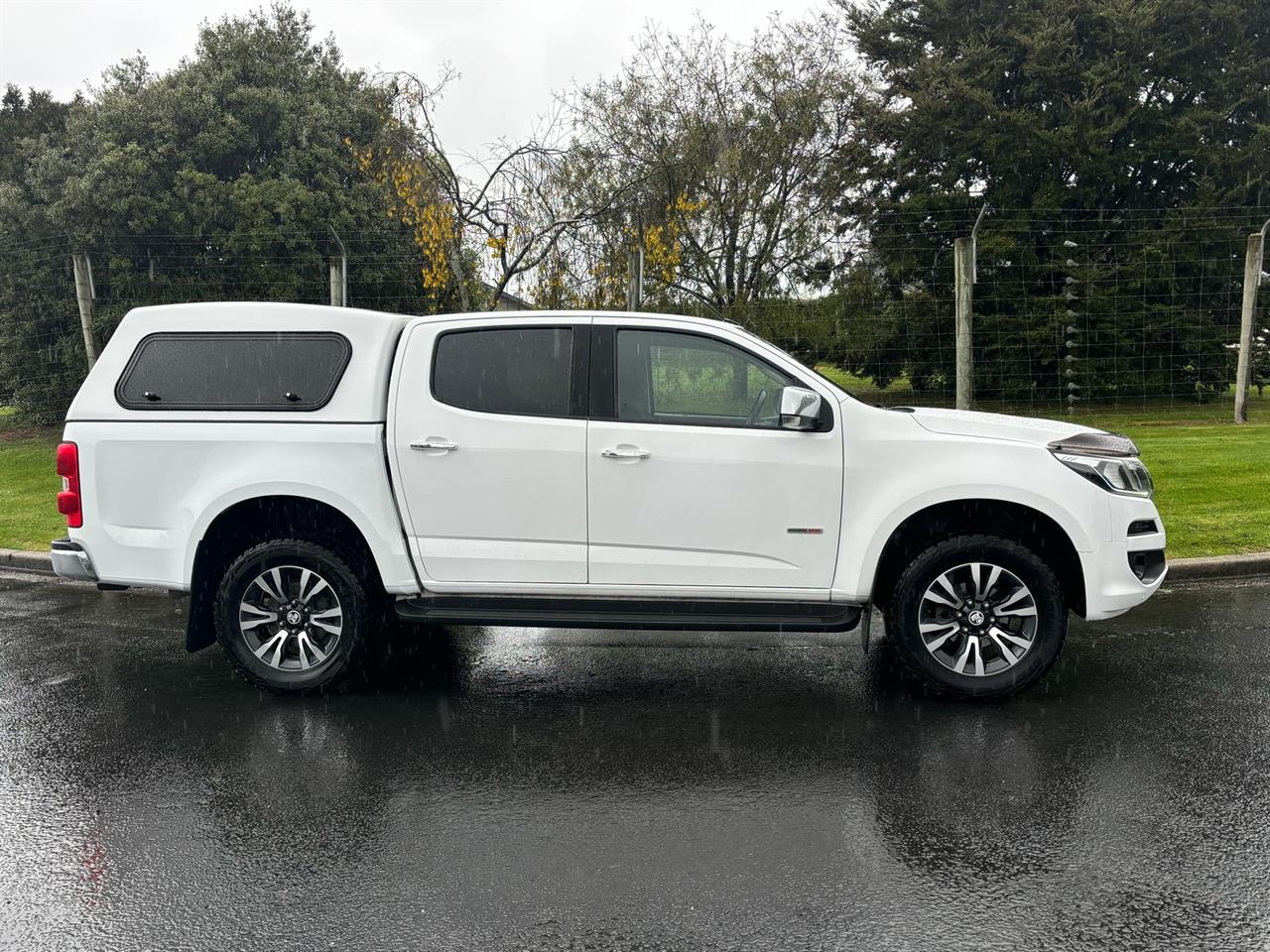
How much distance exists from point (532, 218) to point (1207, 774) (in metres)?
9.68

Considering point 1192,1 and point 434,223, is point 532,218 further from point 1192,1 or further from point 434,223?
point 1192,1

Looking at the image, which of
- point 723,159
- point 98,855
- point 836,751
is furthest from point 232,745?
point 723,159

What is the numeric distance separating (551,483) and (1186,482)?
851cm

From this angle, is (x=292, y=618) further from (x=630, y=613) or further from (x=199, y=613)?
(x=630, y=613)

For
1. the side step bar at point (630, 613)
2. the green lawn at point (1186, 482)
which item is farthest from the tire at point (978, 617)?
the green lawn at point (1186, 482)

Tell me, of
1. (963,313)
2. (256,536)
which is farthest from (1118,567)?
(963,313)

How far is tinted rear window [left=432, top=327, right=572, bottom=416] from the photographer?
218 inches

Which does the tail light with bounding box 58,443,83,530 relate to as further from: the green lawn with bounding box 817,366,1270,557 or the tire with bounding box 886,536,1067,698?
the green lawn with bounding box 817,366,1270,557

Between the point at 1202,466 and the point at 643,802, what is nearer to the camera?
the point at 643,802

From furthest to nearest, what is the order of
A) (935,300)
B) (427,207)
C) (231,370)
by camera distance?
(935,300) < (427,207) < (231,370)

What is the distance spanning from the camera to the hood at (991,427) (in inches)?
209

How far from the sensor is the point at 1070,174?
1058 inches

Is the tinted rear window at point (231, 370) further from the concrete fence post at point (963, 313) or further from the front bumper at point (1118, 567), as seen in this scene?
the concrete fence post at point (963, 313)

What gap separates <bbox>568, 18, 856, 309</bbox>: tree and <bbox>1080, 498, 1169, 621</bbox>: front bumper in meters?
17.4
